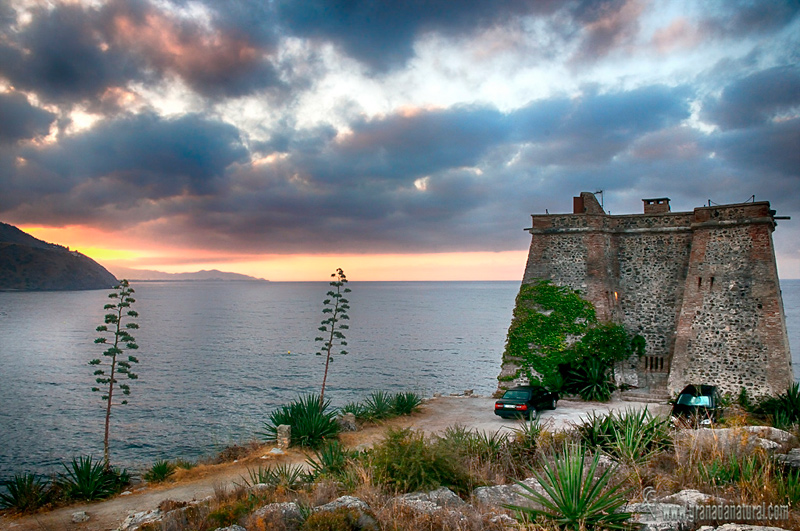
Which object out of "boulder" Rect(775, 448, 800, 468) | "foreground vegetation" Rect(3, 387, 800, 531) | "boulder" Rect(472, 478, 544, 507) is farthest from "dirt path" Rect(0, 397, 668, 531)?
"boulder" Rect(775, 448, 800, 468)

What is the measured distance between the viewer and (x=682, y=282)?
23.4 metres

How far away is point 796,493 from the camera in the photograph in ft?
21.3

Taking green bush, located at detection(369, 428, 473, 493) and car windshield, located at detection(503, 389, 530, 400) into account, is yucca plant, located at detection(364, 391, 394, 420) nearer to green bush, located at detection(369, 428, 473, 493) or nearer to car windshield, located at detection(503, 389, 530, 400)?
car windshield, located at detection(503, 389, 530, 400)

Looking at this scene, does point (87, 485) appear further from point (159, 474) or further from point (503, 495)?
point (503, 495)

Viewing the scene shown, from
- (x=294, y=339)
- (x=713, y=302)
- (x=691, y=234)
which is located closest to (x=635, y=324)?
(x=713, y=302)

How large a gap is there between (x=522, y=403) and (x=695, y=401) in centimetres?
630

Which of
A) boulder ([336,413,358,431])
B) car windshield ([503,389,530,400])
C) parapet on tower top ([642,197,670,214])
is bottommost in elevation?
boulder ([336,413,358,431])

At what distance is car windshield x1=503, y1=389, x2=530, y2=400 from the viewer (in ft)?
67.0

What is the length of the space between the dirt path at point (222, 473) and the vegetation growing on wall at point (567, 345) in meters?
1.27

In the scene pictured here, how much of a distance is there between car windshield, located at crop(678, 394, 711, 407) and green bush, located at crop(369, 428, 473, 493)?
42.3ft

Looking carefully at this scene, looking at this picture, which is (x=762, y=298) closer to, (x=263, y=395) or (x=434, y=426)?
(x=434, y=426)

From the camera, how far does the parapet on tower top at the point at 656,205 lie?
24.8 metres

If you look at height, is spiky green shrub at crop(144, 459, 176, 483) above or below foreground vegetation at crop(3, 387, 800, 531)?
below

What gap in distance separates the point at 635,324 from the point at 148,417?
3119 centimetres
